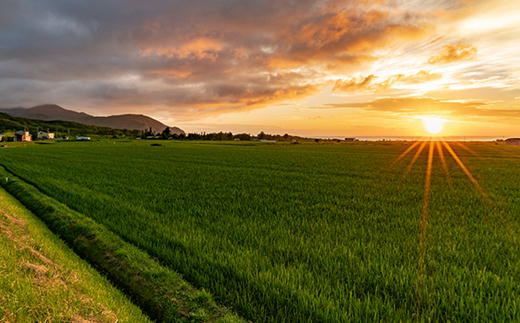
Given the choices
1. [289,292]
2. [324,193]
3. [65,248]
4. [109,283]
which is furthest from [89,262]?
[324,193]

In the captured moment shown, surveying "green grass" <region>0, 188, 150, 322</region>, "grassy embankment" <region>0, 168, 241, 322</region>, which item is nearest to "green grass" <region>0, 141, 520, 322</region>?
"grassy embankment" <region>0, 168, 241, 322</region>

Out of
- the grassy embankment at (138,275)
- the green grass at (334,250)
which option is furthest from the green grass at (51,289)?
the green grass at (334,250)

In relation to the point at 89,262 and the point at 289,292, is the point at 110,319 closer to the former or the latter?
the point at 289,292

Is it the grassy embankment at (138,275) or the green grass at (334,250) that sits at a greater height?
the green grass at (334,250)

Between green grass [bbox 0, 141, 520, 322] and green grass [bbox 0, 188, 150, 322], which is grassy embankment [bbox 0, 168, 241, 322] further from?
green grass [bbox 0, 141, 520, 322]

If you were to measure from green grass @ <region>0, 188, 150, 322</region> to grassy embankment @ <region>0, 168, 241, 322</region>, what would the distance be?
0.72ft

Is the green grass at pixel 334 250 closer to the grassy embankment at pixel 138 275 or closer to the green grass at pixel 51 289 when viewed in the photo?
the grassy embankment at pixel 138 275

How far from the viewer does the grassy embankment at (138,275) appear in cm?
507

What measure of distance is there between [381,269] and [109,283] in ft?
21.0

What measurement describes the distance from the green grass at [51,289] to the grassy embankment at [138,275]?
218 mm

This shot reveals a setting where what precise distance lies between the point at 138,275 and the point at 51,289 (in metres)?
1.78

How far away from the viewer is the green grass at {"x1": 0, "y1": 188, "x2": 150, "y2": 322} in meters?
4.30

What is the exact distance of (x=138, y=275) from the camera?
6.39 meters

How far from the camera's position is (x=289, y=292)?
520cm
